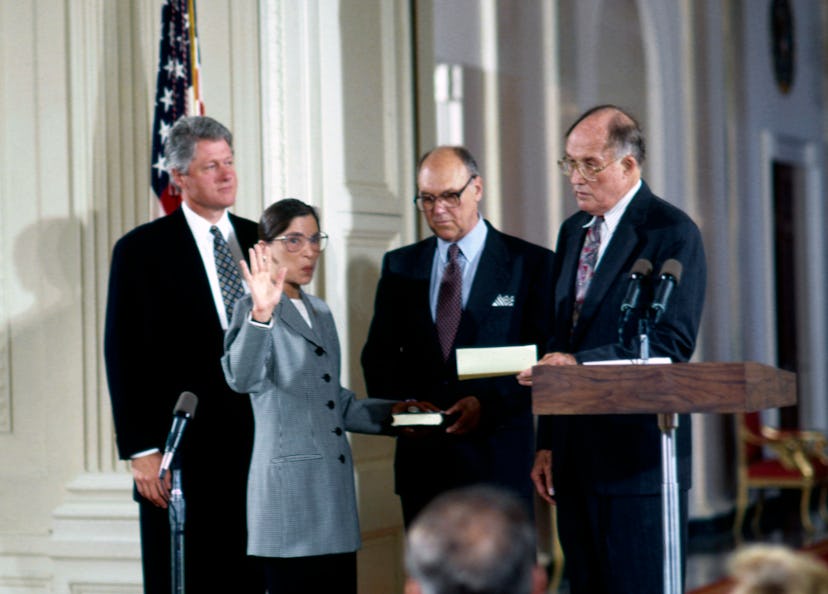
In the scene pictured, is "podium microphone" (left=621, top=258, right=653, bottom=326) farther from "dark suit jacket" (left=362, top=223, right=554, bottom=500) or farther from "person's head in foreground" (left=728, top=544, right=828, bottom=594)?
"person's head in foreground" (left=728, top=544, right=828, bottom=594)

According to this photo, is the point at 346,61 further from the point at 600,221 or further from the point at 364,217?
the point at 600,221

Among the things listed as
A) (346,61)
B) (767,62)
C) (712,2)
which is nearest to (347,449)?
(346,61)

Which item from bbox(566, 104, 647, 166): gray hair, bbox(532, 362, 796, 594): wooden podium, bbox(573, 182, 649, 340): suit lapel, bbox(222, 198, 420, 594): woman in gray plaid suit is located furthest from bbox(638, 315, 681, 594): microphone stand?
bbox(222, 198, 420, 594): woman in gray plaid suit

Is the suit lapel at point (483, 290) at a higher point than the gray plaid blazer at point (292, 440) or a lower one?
higher

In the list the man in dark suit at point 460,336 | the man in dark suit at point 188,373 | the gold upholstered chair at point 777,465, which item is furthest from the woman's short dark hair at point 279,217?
the gold upholstered chair at point 777,465

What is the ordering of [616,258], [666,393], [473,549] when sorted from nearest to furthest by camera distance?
[473,549] → [666,393] → [616,258]

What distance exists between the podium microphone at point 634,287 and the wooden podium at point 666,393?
173 mm

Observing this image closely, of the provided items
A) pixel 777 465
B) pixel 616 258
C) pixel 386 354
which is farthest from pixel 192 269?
pixel 777 465

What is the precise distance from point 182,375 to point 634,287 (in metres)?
1.65

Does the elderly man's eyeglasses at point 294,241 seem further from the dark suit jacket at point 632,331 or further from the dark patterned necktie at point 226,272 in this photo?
the dark suit jacket at point 632,331

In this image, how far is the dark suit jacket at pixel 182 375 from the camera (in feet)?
13.1

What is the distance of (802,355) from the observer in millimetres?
12633

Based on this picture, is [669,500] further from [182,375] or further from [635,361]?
[182,375]

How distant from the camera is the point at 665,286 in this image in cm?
295
